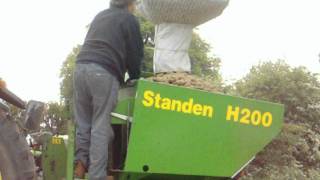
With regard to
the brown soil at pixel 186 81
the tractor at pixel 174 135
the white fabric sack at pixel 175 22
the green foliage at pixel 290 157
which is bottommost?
the green foliage at pixel 290 157

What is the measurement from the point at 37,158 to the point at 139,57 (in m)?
1.69

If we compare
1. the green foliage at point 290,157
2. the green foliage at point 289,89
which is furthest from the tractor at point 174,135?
the green foliage at point 289,89

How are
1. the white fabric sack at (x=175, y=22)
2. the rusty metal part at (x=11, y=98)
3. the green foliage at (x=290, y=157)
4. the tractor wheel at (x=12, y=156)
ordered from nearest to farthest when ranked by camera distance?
the tractor wheel at (x=12, y=156) → the rusty metal part at (x=11, y=98) → the white fabric sack at (x=175, y=22) → the green foliage at (x=290, y=157)

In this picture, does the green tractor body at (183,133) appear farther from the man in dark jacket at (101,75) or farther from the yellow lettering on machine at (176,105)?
the man in dark jacket at (101,75)

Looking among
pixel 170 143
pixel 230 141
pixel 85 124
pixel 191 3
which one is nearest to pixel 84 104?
pixel 85 124

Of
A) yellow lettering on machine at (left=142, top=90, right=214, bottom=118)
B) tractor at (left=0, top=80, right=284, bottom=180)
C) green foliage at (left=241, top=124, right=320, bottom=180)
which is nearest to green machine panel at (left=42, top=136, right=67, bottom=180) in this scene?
tractor at (left=0, top=80, right=284, bottom=180)

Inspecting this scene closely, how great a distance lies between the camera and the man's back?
4320 millimetres

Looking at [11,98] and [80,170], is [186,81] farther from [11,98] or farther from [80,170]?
[11,98]

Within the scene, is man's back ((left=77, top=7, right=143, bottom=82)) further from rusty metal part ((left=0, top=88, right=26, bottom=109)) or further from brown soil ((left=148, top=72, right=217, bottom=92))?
rusty metal part ((left=0, top=88, right=26, bottom=109))

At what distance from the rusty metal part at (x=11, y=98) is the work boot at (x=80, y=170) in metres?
0.77

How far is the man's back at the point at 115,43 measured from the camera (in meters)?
4.32

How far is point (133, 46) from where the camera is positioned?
442cm

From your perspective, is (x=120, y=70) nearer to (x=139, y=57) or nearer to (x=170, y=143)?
(x=139, y=57)

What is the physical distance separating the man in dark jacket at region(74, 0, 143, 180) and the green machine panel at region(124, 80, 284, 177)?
0.24 metres
